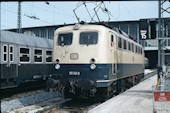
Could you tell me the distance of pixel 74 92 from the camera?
12.5m

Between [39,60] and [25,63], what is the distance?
184 centimetres

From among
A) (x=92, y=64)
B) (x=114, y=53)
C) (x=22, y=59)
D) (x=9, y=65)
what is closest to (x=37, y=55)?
(x=22, y=59)

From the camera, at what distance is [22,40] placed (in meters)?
17.0

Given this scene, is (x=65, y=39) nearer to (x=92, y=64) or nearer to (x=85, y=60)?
(x=85, y=60)

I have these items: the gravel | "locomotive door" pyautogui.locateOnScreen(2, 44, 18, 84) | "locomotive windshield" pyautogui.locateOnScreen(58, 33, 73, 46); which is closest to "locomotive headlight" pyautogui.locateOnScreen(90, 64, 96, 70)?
"locomotive windshield" pyautogui.locateOnScreen(58, 33, 73, 46)

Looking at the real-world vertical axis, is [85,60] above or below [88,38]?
below

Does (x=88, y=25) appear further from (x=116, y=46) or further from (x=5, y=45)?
(x=5, y=45)

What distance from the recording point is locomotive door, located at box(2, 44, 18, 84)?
48.2 ft

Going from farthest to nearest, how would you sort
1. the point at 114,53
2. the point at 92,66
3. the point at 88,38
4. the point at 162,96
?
the point at 114,53, the point at 88,38, the point at 92,66, the point at 162,96

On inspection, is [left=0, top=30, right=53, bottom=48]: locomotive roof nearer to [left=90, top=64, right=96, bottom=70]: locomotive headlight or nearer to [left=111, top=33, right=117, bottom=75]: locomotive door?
[left=90, top=64, right=96, bottom=70]: locomotive headlight

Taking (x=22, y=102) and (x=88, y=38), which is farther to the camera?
(x=22, y=102)

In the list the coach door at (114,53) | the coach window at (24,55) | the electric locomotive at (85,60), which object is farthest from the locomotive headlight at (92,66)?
the coach window at (24,55)

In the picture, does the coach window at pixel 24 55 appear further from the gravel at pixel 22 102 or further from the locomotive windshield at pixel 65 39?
the locomotive windshield at pixel 65 39

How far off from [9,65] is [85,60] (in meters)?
4.62
